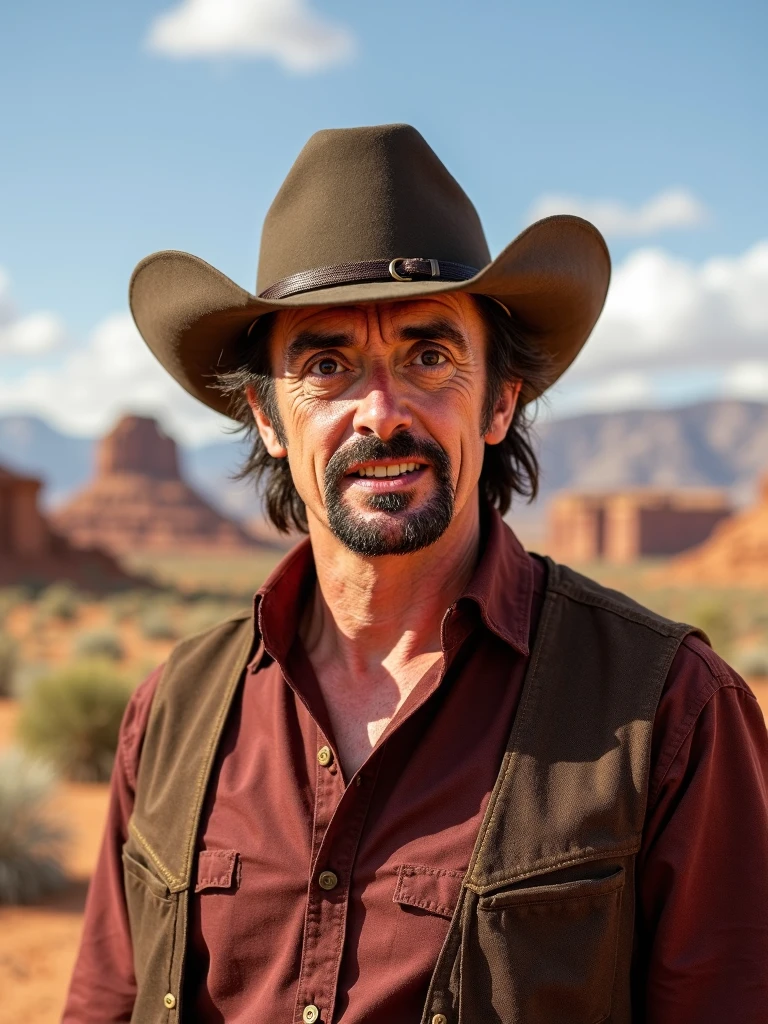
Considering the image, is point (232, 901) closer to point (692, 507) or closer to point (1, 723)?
point (1, 723)

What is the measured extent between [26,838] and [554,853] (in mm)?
6222

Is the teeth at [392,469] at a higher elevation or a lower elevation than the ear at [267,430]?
lower

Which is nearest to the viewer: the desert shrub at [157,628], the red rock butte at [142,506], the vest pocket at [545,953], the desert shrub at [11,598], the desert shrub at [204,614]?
the vest pocket at [545,953]

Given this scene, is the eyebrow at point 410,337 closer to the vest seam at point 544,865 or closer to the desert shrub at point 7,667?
the vest seam at point 544,865

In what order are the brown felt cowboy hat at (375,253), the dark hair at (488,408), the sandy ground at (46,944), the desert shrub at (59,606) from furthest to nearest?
the desert shrub at (59,606) < the sandy ground at (46,944) < the dark hair at (488,408) < the brown felt cowboy hat at (375,253)

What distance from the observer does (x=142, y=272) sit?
2.67 metres

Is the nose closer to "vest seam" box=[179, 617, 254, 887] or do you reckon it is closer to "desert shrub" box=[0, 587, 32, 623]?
"vest seam" box=[179, 617, 254, 887]

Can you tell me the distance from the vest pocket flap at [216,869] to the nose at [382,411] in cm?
93

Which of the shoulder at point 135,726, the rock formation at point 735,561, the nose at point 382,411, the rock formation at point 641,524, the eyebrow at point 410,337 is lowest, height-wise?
the shoulder at point 135,726

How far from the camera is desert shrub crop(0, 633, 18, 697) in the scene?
561 inches

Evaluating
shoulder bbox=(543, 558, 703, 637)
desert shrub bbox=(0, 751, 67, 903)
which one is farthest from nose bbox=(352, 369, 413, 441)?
desert shrub bbox=(0, 751, 67, 903)

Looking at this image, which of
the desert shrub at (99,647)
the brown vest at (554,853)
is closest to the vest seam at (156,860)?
the brown vest at (554,853)

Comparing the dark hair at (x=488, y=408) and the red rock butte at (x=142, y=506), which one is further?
the red rock butte at (x=142, y=506)

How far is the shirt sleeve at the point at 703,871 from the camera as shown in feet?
6.10
